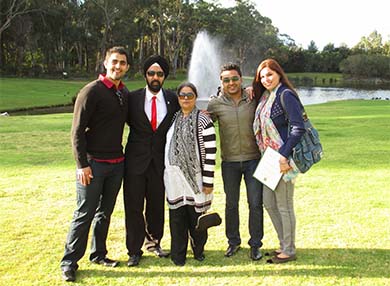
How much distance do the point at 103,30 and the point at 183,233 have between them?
4948 centimetres

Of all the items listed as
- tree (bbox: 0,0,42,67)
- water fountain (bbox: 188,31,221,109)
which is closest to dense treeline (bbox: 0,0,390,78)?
tree (bbox: 0,0,42,67)

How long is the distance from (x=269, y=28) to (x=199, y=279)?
64726mm

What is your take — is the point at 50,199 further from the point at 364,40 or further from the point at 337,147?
the point at 364,40

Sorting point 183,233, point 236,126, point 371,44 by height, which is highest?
point 371,44

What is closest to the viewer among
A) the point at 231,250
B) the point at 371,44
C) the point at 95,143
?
the point at 95,143

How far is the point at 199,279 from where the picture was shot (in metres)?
3.91

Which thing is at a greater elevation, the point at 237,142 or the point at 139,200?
the point at 237,142

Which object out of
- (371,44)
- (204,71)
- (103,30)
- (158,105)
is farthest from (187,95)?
(371,44)

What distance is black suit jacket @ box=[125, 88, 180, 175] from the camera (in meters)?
4.12

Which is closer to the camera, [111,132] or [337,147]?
[111,132]

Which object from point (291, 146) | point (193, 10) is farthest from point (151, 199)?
point (193, 10)

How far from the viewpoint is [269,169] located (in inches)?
157

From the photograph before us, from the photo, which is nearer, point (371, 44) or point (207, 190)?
point (207, 190)

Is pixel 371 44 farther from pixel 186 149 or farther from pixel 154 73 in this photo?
pixel 186 149
